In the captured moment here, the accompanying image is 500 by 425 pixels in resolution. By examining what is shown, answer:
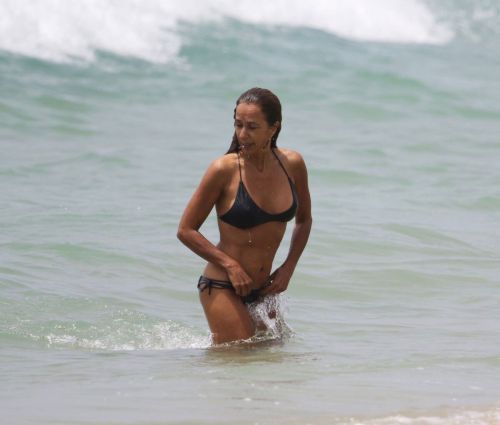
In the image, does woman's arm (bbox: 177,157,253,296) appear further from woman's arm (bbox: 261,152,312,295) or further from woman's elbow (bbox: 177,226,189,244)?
woman's arm (bbox: 261,152,312,295)

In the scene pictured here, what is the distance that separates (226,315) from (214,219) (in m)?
5.31

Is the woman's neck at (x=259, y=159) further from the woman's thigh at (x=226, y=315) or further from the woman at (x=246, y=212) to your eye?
the woman's thigh at (x=226, y=315)

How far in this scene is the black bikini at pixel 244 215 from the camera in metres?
6.19

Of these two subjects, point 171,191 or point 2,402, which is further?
point 171,191

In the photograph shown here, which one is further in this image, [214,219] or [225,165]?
[214,219]

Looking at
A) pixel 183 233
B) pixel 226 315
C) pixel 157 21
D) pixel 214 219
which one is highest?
pixel 157 21

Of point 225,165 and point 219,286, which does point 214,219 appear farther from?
point 225,165

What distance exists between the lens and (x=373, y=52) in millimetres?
22547

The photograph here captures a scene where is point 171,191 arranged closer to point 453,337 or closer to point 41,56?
point 453,337

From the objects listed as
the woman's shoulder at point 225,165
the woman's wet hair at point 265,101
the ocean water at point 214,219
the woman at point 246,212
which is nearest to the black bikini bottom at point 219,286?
the woman at point 246,212

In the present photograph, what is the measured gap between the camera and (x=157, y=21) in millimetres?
22266

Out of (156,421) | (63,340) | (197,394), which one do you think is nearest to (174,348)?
(63,340)

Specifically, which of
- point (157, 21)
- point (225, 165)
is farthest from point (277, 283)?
point (157, 21)

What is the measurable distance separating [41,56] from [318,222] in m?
9.52
